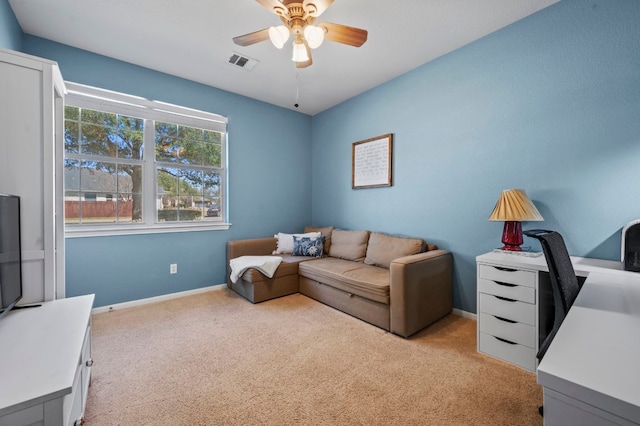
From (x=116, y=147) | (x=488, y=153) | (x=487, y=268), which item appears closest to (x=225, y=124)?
(x=116, y=147)

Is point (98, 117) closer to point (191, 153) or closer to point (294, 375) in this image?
point (191, 153)

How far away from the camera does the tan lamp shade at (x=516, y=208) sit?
2.05 meters

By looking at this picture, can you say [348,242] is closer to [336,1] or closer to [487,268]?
[487,268]

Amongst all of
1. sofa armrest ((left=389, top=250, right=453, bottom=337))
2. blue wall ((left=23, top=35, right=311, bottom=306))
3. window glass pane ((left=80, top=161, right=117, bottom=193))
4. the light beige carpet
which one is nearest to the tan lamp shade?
sofa armrest ((left=389, top=250, right=453, bottom=337))

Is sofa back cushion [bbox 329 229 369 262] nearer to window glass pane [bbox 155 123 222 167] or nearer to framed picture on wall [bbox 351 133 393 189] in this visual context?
framed picture on wall [bbox 351 133 393 189]

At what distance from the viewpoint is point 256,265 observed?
10.1ft

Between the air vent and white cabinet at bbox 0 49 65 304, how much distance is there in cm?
161

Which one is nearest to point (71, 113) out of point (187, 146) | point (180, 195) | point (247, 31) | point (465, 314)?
point (187, 146)

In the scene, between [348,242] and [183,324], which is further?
[348,242]

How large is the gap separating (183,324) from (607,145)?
3.79m

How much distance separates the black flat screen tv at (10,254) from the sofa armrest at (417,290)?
235cm

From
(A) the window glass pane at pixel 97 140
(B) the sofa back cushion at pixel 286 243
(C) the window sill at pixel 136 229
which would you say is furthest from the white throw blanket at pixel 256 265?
(A) the window glass pane at pixel 97 140

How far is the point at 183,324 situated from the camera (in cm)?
256

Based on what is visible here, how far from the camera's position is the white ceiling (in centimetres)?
210
